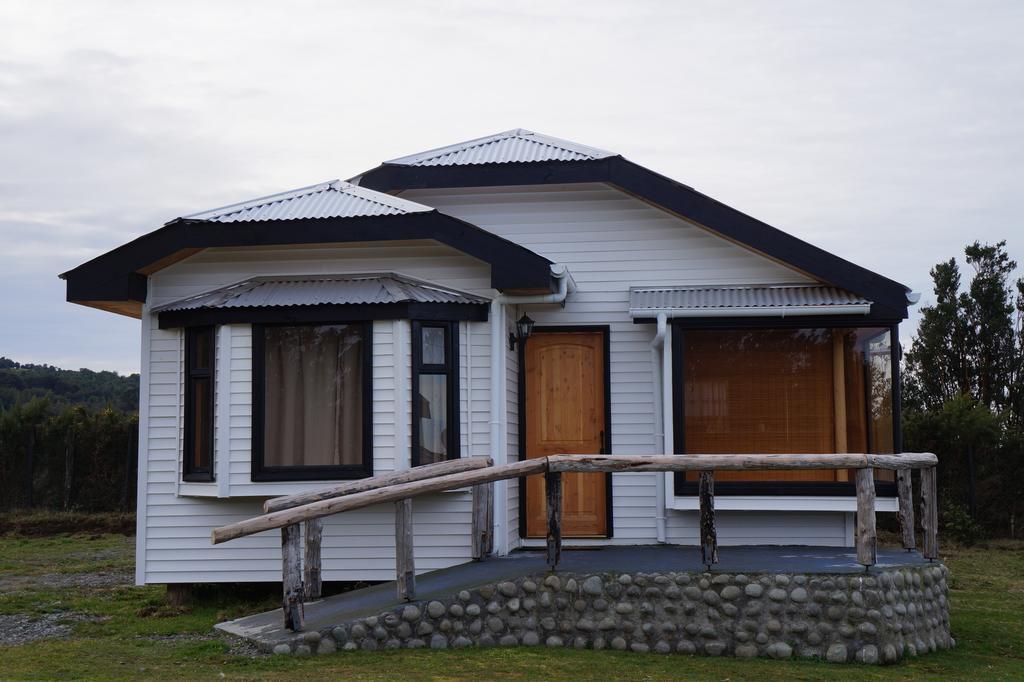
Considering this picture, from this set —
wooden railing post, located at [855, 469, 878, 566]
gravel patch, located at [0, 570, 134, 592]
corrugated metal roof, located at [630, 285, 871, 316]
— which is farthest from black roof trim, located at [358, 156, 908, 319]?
gravel patch, located at [0, 570, 134, 592]

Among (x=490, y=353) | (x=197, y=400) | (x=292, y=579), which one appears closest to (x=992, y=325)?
(x=490, y=353)

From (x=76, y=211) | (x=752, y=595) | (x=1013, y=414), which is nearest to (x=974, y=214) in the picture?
(x=1013, y=414)

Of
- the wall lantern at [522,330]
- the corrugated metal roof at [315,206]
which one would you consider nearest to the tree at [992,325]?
the wall lantern at [522,330]

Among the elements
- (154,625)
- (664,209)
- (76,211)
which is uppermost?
(76,211)

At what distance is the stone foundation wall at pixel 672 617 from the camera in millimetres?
7719

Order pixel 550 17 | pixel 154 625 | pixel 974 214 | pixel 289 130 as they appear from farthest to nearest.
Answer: pixel 974 214 < pixel 289 130 < pixel 550 17 < pixel 154 625

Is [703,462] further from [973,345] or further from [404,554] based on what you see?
[973,345]

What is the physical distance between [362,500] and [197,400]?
10.4ft

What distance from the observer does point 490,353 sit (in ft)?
33.5

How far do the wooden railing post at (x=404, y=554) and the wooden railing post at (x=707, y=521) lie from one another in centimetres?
218

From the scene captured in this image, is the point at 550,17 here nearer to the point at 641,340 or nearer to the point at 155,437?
the point at 641,340

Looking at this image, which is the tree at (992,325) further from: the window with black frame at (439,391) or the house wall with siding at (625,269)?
the window with black frame at (439,391)

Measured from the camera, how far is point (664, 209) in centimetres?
1110

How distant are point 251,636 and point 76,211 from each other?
12.6 m
